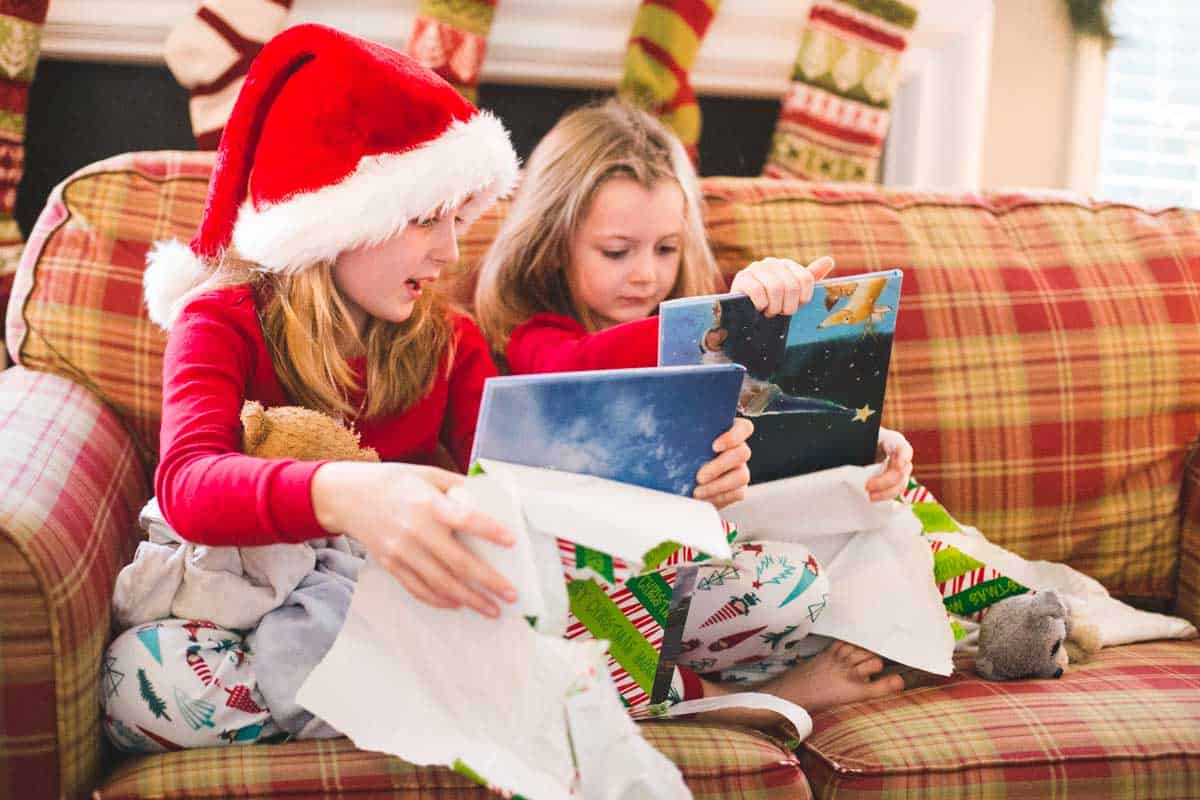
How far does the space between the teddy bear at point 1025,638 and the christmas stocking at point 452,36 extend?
111 cm

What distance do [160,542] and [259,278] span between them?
292mm

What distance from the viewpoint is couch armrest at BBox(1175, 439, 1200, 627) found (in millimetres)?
1500

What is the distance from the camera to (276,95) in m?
1.15

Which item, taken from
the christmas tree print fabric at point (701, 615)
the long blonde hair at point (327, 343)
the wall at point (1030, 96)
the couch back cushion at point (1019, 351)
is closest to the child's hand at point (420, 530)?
the christmas tree print fabric at point (701, 615)

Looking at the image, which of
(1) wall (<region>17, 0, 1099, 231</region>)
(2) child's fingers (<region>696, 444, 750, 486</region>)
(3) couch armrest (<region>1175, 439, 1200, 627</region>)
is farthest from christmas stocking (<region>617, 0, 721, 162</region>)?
(2) child's fingers (<region>696, 444, 750, 486</region>)

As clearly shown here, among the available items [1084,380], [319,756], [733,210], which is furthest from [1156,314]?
[319,756]

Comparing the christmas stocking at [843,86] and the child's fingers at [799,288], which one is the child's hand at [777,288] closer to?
the child's fingers at [799,288]

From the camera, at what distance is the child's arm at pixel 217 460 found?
34.9 inches

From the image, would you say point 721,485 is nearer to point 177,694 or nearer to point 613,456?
point 613,456

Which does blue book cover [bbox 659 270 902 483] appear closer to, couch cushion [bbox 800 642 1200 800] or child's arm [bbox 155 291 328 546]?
couch cushion [bbox 800 642 1200 800]

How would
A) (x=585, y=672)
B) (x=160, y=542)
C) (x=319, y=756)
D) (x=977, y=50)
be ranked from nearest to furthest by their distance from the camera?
(x=585, y=672) < (x=319, y=756) < (x=160, y=542) < (x=977, y=50)

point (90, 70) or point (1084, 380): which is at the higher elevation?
point (90, 70)

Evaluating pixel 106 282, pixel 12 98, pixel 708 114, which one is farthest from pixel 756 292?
pixel 12 98

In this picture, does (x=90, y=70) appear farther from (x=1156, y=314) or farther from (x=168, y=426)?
(x=1156, y=314)
